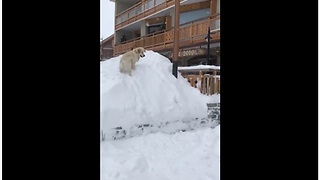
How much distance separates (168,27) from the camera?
801cm

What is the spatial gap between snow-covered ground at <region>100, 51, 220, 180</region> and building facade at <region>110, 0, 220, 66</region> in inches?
79.1

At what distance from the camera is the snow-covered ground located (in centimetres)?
194

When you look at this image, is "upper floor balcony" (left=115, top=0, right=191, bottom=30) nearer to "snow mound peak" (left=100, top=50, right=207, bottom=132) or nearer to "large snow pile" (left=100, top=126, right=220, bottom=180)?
"snow mound peak" (left=100, top=50, right=207, bottom=132)

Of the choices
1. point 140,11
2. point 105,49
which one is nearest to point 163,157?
point 105,49

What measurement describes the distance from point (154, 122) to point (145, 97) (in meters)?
0.44

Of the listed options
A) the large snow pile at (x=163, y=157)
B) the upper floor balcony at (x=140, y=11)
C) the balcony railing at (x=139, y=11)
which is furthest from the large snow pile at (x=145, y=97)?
the balcony railing at (x=139, y=11)

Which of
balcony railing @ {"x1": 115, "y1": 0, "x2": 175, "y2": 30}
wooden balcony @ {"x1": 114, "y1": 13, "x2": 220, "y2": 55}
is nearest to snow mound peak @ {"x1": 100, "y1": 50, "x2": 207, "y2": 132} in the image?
wooden balcony @ {"x1": 114, "y1": 13, "x2": 220, "y2": 55}
